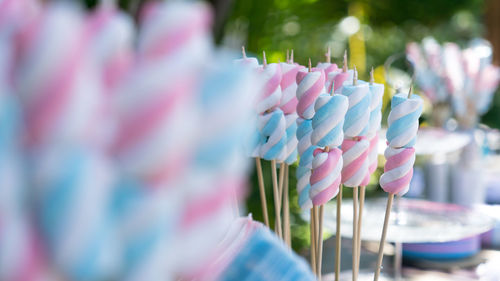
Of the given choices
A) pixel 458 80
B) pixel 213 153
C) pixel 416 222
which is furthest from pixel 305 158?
pixel 458 80

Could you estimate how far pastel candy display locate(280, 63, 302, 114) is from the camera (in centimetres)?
67

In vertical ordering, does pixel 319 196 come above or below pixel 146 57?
below

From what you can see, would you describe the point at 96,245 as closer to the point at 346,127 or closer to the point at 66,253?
the point at 66,253

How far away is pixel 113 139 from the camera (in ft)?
0.80

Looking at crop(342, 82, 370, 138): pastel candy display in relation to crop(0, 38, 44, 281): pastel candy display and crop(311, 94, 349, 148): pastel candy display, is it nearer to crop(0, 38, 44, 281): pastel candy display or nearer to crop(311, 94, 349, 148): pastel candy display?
crop(311, 94, 349, 148): pastel candy display

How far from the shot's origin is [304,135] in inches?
24.1

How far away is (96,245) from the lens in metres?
0.23

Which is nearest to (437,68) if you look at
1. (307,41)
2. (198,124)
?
(307,41)

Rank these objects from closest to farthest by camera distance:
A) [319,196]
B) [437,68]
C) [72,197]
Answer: [72,197] → [319,196] → [437,68]

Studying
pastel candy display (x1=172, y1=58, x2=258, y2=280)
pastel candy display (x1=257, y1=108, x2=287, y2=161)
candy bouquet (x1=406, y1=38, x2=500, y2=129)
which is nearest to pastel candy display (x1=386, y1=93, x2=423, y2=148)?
pastel candy display (x1=257, y1=108, x2=287, y2=161)

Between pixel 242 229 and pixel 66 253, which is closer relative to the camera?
pixel 66 253

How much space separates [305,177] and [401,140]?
0.11 m

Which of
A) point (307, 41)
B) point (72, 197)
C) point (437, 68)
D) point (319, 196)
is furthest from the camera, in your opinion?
point (307, 41)

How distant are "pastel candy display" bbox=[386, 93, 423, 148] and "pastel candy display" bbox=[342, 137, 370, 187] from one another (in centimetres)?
3
